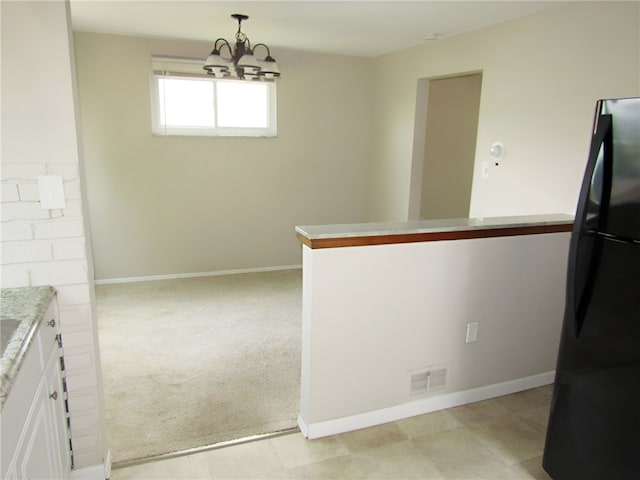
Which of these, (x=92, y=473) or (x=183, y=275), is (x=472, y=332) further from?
(x=183, y=275)

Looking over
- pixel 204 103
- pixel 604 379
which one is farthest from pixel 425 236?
pixel 204 103

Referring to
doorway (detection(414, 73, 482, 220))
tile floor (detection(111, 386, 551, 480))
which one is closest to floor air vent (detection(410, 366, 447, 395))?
tile floor (detection(111, 386, 551, 480))

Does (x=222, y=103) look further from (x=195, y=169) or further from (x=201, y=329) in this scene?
(x=201, y=329)

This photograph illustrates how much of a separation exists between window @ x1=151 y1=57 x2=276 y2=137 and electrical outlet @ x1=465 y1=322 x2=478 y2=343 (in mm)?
3191

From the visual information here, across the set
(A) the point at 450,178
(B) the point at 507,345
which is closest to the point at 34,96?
(B) the point at 507,345

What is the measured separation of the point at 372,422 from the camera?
2.42 meters

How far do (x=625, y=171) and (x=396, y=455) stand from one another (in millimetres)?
1575

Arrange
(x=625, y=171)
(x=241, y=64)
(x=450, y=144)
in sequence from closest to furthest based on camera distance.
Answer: (x=625, y=171), (x=241, y=64), (x=450, y=144)

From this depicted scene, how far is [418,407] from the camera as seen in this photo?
8.29ft

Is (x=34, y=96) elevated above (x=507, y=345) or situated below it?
above

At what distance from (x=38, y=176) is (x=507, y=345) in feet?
8.20

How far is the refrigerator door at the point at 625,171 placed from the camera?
5.26ft

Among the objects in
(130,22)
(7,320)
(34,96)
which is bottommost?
(7,320)

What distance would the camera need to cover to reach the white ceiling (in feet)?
9.91
